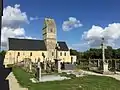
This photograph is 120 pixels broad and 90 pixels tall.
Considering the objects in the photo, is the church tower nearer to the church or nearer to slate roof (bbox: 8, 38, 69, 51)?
the church

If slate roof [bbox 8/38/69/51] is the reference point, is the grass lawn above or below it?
below

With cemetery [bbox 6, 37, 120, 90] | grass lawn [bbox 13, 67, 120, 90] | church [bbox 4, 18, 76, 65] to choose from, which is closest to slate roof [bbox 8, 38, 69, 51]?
church [bbox 4, 18, 76, 65]

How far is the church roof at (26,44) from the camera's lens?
71613 millimetres

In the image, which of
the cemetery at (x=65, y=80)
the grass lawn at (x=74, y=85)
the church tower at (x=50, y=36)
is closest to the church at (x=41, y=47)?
the church tower at (x=50, y=36)

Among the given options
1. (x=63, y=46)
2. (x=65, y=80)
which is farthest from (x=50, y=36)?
(x=65, y=80)

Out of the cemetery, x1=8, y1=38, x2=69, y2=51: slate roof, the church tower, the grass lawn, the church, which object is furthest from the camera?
the church tower

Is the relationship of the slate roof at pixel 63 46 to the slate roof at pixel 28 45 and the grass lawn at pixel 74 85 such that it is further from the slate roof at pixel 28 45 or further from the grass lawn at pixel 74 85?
the grass lawn at pixel 74 85

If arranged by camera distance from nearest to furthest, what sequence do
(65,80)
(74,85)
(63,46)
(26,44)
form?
1. (74,85)
2. (65,80)
3. (26,44)
4. (63,46)

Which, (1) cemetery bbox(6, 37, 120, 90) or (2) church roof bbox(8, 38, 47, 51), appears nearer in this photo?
(1) cemetery bbox(6, 37, 120, 90)

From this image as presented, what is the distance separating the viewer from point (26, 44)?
75062 mm

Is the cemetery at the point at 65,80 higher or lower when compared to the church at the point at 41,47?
lower

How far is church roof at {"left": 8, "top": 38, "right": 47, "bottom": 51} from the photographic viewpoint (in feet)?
235

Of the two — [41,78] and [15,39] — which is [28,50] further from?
[41,78]

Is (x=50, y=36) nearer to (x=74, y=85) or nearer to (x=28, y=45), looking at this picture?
(x=28, y=45)
